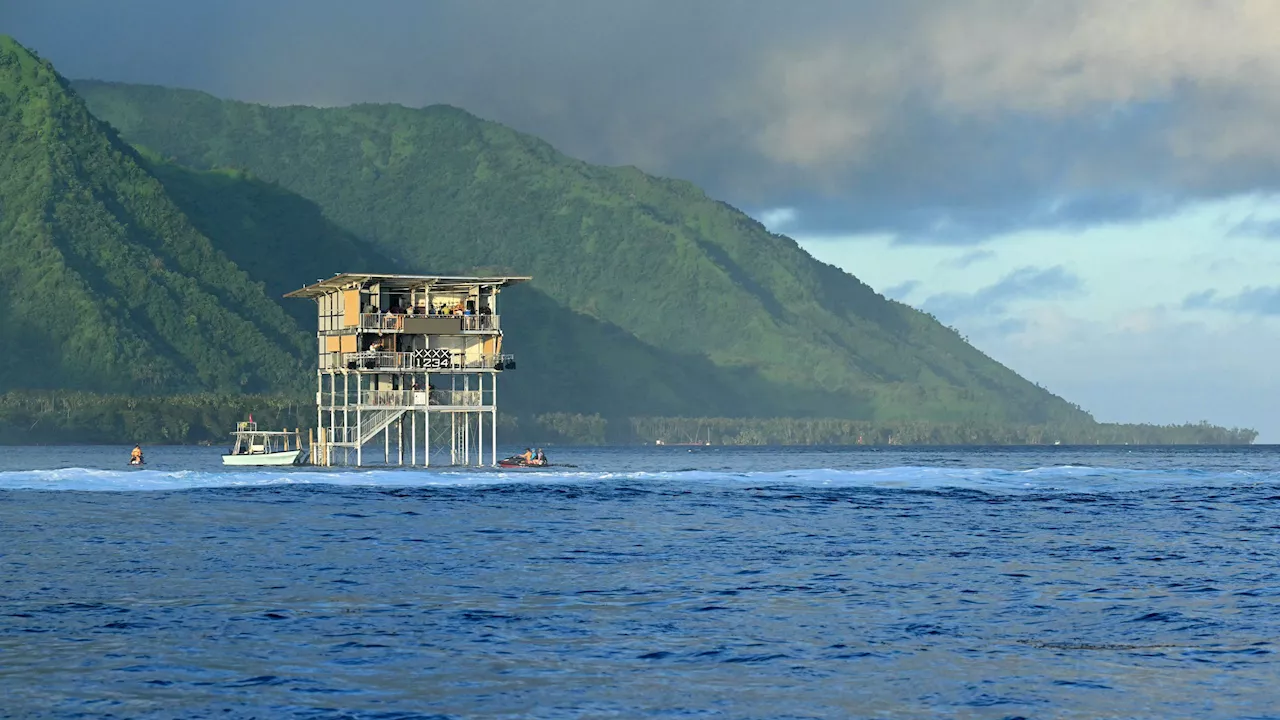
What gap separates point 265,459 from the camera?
130750 millimetres

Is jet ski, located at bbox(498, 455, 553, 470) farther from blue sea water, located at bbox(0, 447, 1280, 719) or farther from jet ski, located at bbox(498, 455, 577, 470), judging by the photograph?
blue sea water, located at bbox(0, 447, 1280, 719)

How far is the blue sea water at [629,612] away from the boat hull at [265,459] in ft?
174

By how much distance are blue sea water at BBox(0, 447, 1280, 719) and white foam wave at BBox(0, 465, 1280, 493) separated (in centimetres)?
1947

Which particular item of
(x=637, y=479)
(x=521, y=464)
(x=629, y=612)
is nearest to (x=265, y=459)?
(x=521, y=464)

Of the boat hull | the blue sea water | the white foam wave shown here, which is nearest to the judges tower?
the white foam wave

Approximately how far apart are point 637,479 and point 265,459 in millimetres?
37349

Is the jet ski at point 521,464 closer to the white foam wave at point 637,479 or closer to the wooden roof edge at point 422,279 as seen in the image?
the white foam wave at point 637,479

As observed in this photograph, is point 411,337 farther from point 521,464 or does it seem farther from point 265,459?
point 265,459

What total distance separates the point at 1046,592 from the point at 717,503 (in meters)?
40.9

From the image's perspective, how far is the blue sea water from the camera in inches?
1112

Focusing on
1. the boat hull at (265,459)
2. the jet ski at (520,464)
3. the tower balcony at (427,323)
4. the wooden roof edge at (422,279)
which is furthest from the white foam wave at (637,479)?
the wooden roof edge at (422,279)

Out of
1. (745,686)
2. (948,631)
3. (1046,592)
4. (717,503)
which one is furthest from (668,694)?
(717,503)

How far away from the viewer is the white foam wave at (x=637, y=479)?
314ft

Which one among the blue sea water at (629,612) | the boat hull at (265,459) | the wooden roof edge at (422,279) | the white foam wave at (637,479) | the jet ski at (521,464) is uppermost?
A: the wooden roof edge at (422,279)
